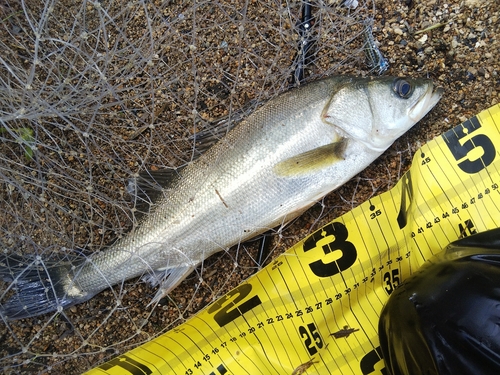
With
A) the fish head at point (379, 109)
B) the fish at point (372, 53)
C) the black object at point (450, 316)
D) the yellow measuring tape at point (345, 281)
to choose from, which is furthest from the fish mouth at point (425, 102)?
the black object at point (450, 316)

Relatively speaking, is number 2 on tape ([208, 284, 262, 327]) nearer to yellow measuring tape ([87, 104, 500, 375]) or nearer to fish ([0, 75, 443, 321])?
yellow measuring tape ([87, 104, 500, 375])

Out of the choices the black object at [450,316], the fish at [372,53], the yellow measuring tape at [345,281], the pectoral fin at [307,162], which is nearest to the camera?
the black object at [450,316]

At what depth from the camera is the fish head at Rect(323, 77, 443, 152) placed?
2.11 metres

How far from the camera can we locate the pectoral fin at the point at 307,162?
208 centimetres

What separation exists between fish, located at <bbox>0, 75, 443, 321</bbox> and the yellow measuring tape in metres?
0.24

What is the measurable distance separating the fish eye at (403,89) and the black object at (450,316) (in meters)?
0.82

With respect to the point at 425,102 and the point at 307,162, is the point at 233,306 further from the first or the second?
the point at 425,102

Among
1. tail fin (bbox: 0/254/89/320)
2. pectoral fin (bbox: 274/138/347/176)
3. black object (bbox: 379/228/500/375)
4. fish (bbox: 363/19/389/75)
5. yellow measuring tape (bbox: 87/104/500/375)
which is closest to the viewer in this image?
black object (bbox: 379/228/500/375)

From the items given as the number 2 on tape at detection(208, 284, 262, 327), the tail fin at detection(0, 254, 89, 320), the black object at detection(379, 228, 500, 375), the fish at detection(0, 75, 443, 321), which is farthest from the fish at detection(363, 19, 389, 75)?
the tail fin at detection(0, 254, 89, 320)

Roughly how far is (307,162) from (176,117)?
2.96ft

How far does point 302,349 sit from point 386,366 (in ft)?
1.32

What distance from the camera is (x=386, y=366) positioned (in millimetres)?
1860

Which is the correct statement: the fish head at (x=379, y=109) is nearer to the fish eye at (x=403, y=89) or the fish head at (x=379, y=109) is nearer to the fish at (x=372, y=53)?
the fish eye at (x=403, y=89)

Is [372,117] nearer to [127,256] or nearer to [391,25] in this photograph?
[391,25]
